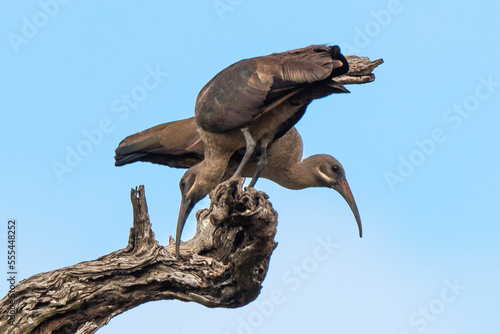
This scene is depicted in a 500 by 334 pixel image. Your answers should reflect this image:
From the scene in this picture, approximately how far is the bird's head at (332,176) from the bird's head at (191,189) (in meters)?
1.11

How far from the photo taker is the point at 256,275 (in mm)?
7160

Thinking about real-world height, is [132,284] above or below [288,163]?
below

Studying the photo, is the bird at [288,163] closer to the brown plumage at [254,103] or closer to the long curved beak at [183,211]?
the brown plumage at [254,103]

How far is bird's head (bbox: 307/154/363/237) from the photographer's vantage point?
27.7 feet

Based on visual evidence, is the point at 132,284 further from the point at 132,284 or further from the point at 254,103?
the point at 254,103

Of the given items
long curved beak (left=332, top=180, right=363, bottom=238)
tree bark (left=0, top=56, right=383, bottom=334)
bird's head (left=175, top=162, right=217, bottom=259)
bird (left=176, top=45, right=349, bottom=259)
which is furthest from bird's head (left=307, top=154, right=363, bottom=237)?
tree bark (left=0, top=56, right=383, bottom=334)

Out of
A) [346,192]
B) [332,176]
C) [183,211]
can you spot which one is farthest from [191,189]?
[346,192]

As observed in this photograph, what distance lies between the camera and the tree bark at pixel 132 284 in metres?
7.19

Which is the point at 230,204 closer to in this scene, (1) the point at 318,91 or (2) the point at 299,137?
(1) the point at 318,91

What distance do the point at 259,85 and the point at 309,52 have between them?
1.81 ft

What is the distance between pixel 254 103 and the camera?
7.58 m

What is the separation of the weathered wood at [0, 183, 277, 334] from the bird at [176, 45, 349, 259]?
29cm

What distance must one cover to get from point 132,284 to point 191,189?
4.38 ft

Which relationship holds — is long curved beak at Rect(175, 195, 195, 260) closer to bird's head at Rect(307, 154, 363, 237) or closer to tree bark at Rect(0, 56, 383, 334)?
tree bark at Rect(0, 56, 383, 334)
